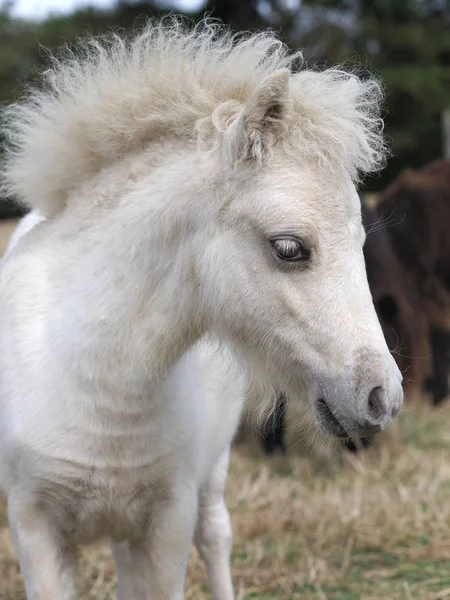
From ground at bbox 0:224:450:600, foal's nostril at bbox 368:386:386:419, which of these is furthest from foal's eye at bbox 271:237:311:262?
ground at bbox 0:224:450:600

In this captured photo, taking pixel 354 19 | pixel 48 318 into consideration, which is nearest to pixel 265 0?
pixel 354 19

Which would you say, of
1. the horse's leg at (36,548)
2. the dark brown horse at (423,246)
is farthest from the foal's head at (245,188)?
the dark brown horse at (423,246)

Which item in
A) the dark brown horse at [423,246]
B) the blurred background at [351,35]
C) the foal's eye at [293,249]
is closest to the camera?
the foal's eye at [293,249]

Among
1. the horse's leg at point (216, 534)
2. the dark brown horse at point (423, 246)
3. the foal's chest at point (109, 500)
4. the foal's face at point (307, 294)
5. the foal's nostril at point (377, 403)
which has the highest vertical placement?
the foal's face at point (307, 294)

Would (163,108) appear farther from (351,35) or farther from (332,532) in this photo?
(351,35)

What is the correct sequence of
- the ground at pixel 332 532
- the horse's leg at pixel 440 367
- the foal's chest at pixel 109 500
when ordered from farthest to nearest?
the horse's leg at pixel 440 367 < the ground at pixel 332 532 < the foal's chest at pixel 109 500

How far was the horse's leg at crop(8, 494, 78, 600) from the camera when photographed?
2703 millimetres

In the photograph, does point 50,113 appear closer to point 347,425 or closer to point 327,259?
point 327,259

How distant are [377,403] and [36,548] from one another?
1.13m

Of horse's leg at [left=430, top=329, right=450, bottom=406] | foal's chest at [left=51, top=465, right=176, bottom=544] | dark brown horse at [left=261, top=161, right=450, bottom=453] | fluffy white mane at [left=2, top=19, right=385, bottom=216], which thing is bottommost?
horse's leg at [left=430, top=329, right=450, bottom=406]

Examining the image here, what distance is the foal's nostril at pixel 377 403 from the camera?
86.4 inches

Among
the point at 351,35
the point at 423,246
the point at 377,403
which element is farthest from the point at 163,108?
the point at 351,35

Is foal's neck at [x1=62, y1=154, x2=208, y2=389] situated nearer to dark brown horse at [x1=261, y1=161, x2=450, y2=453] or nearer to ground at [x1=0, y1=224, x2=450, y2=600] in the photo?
ground at [x1=0, y1=224, x2=450, y2=600]

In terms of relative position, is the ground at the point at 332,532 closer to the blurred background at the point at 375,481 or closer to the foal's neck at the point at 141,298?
the blurred background at the point at 375,481
